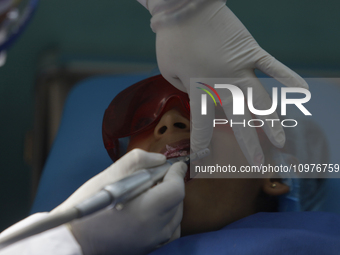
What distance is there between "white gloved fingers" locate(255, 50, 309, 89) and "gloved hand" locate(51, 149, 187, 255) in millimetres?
384

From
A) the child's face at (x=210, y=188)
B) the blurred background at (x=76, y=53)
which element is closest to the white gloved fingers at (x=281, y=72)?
the child's face at (x=210, y=188)

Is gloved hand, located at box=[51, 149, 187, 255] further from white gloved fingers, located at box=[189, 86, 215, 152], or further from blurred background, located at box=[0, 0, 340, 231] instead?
blurred background, located at box=[0, 0, 340, 231]

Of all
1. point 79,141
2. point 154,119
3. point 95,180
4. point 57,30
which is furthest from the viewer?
point 57,30

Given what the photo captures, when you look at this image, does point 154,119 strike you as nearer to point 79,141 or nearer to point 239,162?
point 239,162

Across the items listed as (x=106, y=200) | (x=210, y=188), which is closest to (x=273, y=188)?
(x=210, y=188)

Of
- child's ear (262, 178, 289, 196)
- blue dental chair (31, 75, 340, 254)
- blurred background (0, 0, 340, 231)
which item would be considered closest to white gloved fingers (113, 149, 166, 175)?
child's ear (262, 178, 289, 196)

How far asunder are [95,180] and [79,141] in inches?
27.8

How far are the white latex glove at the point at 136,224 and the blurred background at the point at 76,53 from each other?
97 centimetres

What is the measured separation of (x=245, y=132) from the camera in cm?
87

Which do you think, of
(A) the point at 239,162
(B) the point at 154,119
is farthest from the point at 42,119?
(A) the point at 239,162

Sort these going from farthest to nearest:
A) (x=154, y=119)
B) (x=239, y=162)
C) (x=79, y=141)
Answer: (x=79, y=141) → (x=154, y=119) → (x=239, y=162)

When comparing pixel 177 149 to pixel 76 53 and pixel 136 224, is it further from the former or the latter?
pixel 76 53

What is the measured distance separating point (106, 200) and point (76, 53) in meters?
1.33

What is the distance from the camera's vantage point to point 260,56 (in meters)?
0.85
